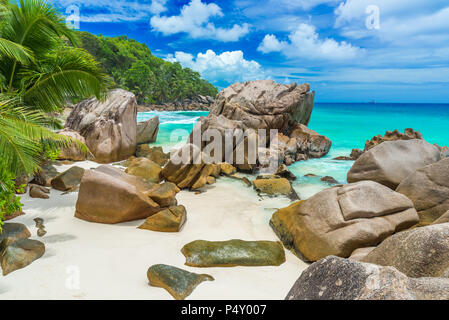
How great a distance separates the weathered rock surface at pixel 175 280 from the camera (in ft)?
11.0

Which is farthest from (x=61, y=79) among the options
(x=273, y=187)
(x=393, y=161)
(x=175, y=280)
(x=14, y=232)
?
(x=393, y=161)

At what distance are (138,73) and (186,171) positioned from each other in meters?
51.8

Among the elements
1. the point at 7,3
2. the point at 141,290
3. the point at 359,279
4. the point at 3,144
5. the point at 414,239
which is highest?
the point at 7,3

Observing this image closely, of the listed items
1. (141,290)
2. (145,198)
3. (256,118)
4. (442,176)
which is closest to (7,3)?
(145,198)

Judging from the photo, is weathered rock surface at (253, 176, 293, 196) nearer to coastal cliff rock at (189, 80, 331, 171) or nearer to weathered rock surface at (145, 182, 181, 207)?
weathered rock surface at (145, 182, 181, 207)

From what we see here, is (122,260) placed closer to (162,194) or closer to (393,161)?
(162,194)

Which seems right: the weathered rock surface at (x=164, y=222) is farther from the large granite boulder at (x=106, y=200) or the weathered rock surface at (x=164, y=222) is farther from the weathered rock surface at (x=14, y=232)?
the weathered rock surface at (x=14, y=232)

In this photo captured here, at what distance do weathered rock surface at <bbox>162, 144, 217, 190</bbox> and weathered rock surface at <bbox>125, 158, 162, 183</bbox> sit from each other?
0.26 metres

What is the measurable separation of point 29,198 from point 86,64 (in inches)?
133

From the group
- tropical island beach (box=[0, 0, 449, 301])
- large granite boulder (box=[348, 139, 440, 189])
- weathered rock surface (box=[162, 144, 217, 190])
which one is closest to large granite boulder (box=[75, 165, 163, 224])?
tropical island beach (box=[0, 0, 449, 301])

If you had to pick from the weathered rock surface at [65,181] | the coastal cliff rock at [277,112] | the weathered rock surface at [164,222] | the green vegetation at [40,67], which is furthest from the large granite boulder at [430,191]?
the coastal cliff rock at [277,112]

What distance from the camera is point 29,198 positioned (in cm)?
621

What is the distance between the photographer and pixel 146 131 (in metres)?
17.0
